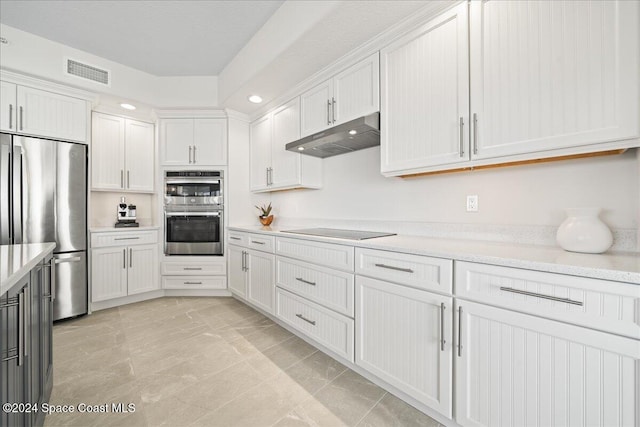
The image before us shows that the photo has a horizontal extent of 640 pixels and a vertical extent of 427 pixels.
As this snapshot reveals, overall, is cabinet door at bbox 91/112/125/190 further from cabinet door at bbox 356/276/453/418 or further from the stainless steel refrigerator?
cabinet door at bbox 356/276/453/418

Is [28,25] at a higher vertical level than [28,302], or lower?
higher

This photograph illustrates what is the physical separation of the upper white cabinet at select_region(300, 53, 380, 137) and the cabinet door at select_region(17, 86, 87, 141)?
2393mm

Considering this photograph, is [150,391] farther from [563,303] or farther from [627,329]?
[627,329]

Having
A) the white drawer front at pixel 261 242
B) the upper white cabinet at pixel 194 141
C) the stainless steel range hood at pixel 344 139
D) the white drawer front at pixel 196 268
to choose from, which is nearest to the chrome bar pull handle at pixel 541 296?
the stainless steel range hood at pixel 344 139

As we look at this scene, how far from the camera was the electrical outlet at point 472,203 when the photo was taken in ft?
5.88

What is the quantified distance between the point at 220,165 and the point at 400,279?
112 inches

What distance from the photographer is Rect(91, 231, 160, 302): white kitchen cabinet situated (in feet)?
9.93

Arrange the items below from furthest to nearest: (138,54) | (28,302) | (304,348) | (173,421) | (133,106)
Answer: (133,106) → (138,54) → (304,348) → (173,421) → (28,302)

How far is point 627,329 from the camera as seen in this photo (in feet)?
2.96

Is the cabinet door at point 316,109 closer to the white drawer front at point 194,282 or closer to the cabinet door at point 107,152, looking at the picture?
the white drawer front at point 194,282

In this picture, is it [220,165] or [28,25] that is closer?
[28,25]

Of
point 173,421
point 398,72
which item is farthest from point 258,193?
point 173,421

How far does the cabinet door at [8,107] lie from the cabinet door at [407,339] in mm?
3439

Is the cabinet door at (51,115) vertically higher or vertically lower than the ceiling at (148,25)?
lower
